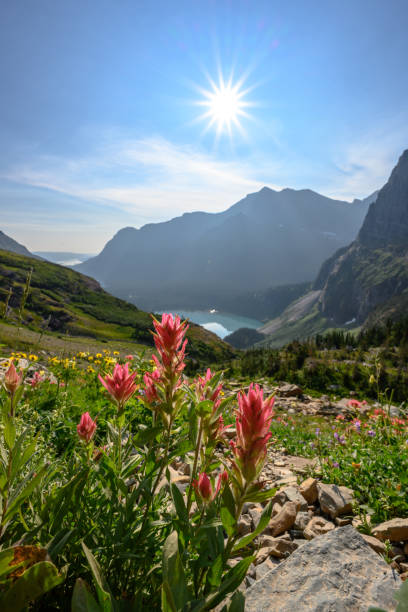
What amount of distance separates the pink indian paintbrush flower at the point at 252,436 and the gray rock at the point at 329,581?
133cm

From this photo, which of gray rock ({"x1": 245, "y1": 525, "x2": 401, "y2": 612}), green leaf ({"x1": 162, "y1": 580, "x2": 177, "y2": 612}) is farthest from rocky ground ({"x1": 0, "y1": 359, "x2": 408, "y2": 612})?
green leaf ({"x1": 162, "y1": 580, "x2": 177, "y2": 612})

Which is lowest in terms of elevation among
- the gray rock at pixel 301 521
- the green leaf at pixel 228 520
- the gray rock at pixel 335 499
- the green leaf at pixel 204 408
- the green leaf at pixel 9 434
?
the gray rock at pixel 301 521

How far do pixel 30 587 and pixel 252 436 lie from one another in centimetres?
109

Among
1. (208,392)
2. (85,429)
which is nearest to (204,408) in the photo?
(208,392)

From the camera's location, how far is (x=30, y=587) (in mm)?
1165

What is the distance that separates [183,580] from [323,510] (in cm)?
333

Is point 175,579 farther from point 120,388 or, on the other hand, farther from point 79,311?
point 79,311

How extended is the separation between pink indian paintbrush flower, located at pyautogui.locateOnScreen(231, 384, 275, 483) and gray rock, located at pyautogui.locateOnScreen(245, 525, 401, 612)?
1.33m

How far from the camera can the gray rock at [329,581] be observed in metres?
1.96

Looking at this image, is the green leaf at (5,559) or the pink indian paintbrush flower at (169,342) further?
the pink indian paintbrush flower at (169,342)

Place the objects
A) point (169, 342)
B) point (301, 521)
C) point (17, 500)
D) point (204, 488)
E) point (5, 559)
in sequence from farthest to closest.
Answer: point (301, 521), point (169, 342), point (204, 488), point (17, 500), point (5, 559)

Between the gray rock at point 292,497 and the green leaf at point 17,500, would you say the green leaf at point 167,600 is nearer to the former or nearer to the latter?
the green leaf at point 17,500

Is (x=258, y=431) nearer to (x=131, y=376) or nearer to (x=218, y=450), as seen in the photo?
(x=131, y=376)

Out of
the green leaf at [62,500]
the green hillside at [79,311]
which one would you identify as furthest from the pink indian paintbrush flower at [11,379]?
the green hillside at [79,311]
